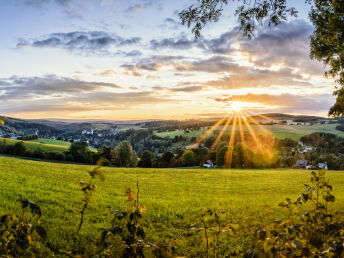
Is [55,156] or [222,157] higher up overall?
[222,157]

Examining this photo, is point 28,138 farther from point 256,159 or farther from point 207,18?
point 207,18

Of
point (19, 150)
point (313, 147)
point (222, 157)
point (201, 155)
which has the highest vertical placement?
point (19, 150)

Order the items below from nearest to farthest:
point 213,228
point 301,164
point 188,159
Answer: point 213,228
point 188,159
point 301,164

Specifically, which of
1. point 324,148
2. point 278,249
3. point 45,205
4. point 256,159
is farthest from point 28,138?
point 324,148

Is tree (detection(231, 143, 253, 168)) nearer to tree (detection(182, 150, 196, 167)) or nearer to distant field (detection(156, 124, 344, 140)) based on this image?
tree (detection(182, 150, 196, 167))

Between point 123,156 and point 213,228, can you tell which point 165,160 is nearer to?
point 123,156

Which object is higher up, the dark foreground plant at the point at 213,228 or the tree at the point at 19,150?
the dark foreground plant at the point at 213,228

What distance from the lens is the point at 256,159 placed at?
67.8 m

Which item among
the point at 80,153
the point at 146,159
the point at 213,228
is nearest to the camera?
the point at 213,228

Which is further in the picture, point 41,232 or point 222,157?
point 222,157

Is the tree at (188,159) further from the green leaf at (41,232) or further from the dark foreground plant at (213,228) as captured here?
the green leaf at (41,232)


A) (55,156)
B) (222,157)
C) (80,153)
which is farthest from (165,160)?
(55,156)

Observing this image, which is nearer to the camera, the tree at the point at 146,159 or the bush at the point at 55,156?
the bush at the point at 55,156

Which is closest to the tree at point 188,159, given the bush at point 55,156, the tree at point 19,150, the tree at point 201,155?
the tree at point 201,155
